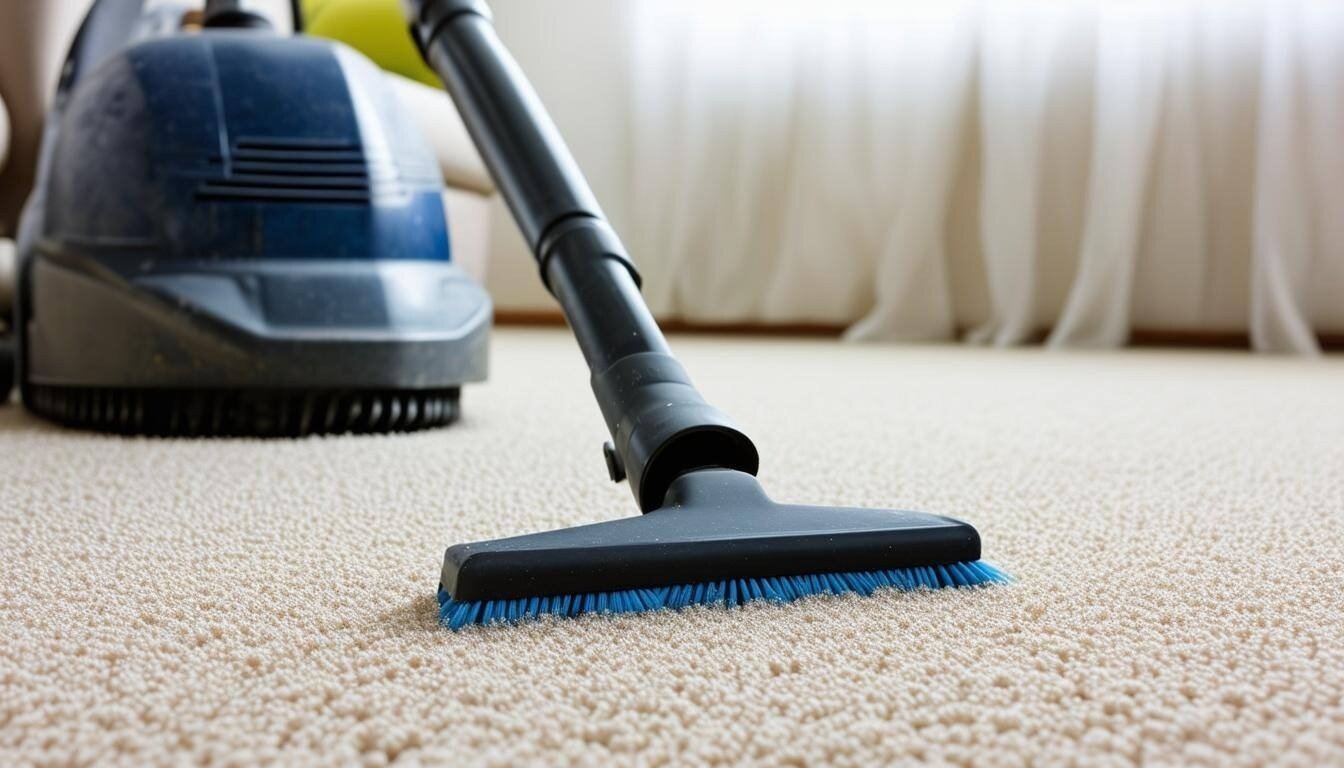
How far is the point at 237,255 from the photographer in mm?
872

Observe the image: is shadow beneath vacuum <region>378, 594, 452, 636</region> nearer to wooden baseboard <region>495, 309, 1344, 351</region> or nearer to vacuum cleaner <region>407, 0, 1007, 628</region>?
vacuum cleaner <region>407, 0, 1007, 628</region>

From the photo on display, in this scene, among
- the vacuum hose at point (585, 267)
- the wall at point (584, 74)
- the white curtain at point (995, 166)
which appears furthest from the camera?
the wall at point (584, 74)

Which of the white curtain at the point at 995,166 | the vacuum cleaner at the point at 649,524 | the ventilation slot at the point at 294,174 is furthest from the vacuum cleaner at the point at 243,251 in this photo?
the white curtain at the point at 995,166

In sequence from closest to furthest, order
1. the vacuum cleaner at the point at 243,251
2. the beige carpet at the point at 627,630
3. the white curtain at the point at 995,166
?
the beige carpet at the point at 627,630 → the vacuum cleaner at the point at 243,251 → the white curtain at the point at 995,166

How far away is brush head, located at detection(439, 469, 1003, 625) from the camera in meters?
0.40

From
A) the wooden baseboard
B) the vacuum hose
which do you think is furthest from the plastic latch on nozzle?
the wooden baseboard

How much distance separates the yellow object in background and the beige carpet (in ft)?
5.12

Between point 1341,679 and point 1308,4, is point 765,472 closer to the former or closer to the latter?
point 1341,679

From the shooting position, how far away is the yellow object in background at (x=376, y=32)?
2240 millimetres

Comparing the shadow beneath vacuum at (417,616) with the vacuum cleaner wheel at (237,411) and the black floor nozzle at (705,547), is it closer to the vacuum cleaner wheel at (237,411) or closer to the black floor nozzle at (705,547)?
the black floor nozzle at (705,547)

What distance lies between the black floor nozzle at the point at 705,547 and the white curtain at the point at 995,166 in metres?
1.87

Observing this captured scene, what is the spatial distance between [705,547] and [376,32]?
204 cm

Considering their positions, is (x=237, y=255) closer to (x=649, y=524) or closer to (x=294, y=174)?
(x=294, y=174)

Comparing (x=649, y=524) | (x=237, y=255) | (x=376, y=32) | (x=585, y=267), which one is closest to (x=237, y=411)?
(x=237, y=255)
